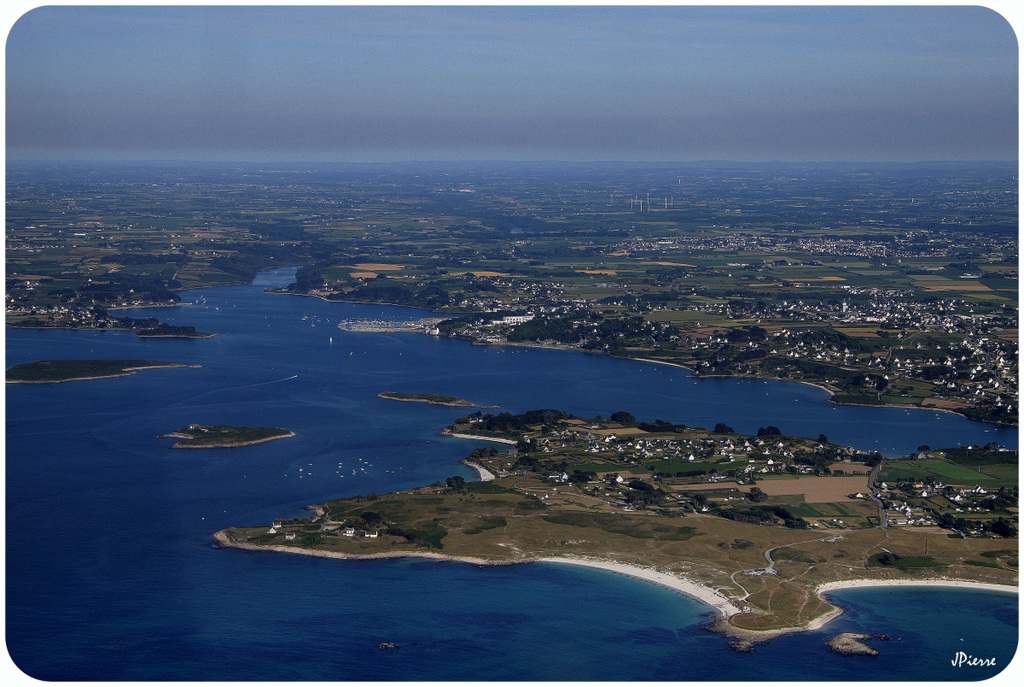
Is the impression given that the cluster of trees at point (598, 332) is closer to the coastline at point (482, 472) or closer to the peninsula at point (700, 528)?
the peninsula at point (700, 528)

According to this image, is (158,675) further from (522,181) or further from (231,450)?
(522,181)

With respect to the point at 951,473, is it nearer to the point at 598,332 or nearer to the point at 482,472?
the point at 482,472

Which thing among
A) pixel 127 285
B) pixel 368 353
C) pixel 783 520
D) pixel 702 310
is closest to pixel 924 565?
pixel 783 520

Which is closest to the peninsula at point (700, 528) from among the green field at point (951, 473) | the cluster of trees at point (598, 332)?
the green field at point (951, 473)

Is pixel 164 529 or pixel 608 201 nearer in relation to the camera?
pixel 164 529

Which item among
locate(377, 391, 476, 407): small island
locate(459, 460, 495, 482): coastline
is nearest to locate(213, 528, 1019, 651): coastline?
locate(459, 460, 495, 482): coastline

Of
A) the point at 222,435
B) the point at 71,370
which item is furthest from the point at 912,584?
the point at 71,370
